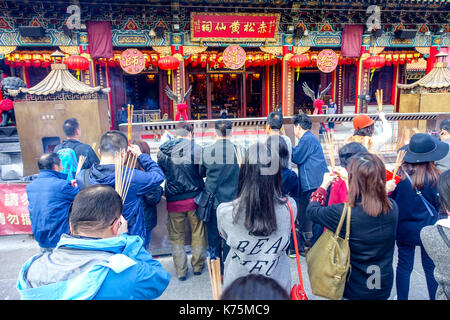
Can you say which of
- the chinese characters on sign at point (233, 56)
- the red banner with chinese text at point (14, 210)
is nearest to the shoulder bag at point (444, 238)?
the red banner with chinese text at point (14, 210)

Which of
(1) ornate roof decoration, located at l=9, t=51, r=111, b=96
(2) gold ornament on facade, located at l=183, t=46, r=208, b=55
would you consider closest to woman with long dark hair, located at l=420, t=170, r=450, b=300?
(1) ornate roof decoration, located at l=9, t=51, r=111, b=96

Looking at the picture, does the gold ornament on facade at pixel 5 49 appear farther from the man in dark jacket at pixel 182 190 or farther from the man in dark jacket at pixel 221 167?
the man in dark jacket at pixel 221 167

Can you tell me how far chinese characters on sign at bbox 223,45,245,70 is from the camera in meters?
8.86

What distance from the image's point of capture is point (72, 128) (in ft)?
10.4

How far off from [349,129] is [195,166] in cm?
946

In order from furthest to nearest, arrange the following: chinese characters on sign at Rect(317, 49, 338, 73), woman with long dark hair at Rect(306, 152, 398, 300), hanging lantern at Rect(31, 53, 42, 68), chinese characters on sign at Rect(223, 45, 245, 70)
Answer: hanging lantern at Rect(31, 53, 42, 68) < chinese characters on sign at Rect(317, 49, 338, 73) < chinese characters on sign at Rect(223, 45, 245, 70) < woman with long dark hair at Rect(306, 152, 398, 300)

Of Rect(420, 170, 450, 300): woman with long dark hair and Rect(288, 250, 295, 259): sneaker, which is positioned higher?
Rect(420, 170, 450, 300): woman with long dark hair

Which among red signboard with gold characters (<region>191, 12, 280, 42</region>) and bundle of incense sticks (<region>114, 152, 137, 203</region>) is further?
red signboard with gold characters (<region>191, 12, 280, 42</region>)

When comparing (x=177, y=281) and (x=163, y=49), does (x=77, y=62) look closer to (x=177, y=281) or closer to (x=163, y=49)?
(x=163, y=49)

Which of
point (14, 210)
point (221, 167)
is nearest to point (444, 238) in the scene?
point (221, 167)

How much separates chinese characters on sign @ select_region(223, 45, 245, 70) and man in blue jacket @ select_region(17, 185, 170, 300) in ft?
26.6

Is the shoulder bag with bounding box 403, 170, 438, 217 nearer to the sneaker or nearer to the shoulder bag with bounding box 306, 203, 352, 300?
the shoulder bag with bounding box 306, 203, 352, 300

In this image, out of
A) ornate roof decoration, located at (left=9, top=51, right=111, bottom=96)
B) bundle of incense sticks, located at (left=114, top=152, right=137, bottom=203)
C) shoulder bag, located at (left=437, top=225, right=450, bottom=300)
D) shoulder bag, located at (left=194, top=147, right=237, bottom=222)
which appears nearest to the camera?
shoulder bag, located at (left=437, top=225, right=450, bottom=300)
